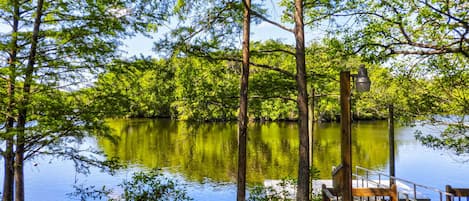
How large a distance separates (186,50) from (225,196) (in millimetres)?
6939

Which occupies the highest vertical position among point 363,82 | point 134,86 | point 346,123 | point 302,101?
point 134,86

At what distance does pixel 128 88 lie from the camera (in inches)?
272

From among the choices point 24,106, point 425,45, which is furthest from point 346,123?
point 24,106

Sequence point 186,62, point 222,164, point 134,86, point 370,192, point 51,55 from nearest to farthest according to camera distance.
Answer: point 370,192, point 51,55, point 134,86, point 186,62, point 222,164

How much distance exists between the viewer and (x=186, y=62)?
24.3ft

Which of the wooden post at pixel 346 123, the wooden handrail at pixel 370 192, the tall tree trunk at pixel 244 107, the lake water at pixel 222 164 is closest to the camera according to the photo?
the wooden post at pixel 346 123

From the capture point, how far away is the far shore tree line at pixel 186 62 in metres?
5.64

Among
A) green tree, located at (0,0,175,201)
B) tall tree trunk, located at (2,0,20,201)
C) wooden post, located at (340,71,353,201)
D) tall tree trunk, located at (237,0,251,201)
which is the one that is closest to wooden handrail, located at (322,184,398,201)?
wooden post, located at (340,71,353,201)

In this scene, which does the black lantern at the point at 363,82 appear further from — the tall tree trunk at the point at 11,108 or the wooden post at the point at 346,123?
the tall tree trunk at the point at 11,108

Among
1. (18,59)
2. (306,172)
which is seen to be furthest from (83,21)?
(306,172)

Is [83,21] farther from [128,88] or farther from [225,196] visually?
[225,196]

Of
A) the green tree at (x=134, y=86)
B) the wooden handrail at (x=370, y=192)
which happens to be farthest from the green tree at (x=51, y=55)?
the wooden handrail at (x=370, y=192)

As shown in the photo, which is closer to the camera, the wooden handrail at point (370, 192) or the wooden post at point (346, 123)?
the wooden post at point (346, 123)

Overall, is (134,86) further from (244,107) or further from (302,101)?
(302,101)
